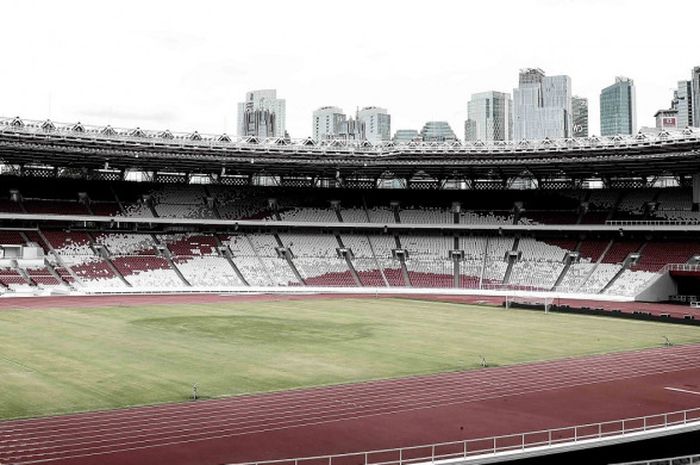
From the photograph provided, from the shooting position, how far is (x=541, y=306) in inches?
2219

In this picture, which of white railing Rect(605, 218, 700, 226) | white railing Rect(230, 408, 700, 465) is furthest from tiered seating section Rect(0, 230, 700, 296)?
white railing Rect(230, 408, 700, 465)

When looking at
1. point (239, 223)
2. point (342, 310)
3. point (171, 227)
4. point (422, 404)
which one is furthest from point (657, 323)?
point (171, 227)

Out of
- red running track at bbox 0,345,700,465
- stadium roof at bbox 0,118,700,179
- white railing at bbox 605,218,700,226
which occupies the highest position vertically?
stadium roof at bbox 0,118,700,179

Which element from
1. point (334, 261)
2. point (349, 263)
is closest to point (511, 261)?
point (349, 263)

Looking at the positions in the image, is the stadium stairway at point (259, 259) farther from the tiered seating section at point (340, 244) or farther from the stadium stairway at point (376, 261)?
the stadium stairway at point (376, 261)

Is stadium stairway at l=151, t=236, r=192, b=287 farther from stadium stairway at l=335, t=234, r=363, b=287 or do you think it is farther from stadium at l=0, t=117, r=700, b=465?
stadium stairway at l=335, t=234, r=363, b=287

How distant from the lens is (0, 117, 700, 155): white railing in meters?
59.9

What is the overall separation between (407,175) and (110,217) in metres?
32.7

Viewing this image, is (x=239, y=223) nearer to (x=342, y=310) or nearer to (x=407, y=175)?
(x=407, y=175)

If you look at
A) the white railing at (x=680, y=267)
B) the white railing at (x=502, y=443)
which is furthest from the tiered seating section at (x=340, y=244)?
the white railing at (x=502, y=443)

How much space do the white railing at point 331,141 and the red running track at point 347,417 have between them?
36036 mm

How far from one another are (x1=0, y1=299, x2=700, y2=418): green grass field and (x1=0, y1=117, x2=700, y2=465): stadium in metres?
0.22

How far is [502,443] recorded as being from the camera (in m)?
18.8

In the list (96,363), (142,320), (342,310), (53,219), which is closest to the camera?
(96,363)
